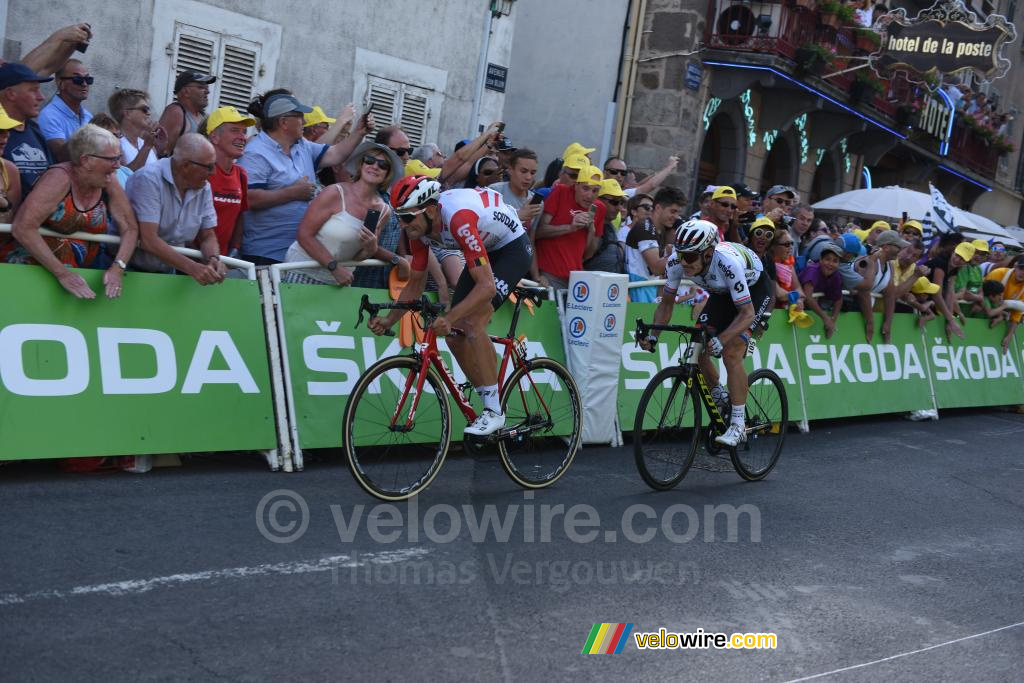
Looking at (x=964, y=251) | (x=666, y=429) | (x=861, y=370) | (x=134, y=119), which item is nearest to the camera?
(x=666, y=429)

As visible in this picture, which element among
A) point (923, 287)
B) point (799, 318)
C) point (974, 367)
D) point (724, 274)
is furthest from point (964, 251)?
point (724, 274)

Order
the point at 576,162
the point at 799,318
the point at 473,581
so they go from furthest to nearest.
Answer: the point at 799,318 → the point at 576,162 → the point at 473,581

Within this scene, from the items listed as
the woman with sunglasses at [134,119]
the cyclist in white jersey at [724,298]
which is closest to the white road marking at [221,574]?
the cyclist in white jersey at [724,298]

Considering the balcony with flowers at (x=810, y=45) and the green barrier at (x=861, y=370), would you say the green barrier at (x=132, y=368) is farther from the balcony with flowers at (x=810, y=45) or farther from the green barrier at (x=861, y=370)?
the balcony with flowers at (x=810, y=45)

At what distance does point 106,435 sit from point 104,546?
1488 mm

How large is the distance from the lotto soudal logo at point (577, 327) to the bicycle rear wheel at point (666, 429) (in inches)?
63.7

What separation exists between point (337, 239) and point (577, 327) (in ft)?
7.68

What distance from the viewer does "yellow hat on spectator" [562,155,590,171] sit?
32.4ft

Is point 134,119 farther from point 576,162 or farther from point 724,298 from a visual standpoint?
point 724,298

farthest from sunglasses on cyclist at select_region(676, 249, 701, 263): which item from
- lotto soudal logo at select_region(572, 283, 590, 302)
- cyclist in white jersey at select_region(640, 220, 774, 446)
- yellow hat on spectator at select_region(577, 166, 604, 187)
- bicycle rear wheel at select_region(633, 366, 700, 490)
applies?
yellow hat on spectator at select_region(577, 166, 604, 187)

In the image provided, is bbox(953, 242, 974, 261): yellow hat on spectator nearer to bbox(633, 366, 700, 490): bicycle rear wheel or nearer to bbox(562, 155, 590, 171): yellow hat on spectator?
bbox(562, 155, 590, 171): yellow hat on spectator

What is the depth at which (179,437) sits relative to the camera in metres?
7.21

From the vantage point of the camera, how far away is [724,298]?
8.64 meters

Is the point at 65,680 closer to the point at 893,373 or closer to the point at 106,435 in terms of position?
the point at 106,435
